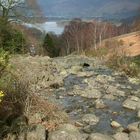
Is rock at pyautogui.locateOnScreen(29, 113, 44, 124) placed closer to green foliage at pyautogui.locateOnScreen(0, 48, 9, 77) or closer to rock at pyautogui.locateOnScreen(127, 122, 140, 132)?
green foliage at pyautogui.locateOnScreen(0, 48, 9, 77)

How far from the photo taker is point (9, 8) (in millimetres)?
33562

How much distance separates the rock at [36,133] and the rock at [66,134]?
0.60 ft

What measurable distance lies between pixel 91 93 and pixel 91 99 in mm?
751

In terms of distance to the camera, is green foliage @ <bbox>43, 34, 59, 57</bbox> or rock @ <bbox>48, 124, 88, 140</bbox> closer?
rock @ <bbox>48, 124, 88, 140</bbox>

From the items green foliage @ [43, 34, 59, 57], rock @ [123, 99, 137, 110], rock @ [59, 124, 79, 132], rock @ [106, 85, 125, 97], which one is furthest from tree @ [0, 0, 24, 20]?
rock @ [59, 124, 79, 132]

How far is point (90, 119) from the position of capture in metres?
11.5

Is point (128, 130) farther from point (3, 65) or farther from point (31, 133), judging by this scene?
point (3, 65)

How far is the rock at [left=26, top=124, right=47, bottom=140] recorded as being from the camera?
31.7 ft

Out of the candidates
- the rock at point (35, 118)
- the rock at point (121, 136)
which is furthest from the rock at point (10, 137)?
the rock at point (121, 136)

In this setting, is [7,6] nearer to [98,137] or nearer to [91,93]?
[91,93]

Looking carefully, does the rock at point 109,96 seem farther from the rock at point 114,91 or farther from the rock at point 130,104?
the rock at point 130,104

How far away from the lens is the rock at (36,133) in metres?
9.66

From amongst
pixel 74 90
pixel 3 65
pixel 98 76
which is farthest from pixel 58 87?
pixel 3 65

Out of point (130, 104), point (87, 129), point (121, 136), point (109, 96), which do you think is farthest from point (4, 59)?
point (109, 96)
